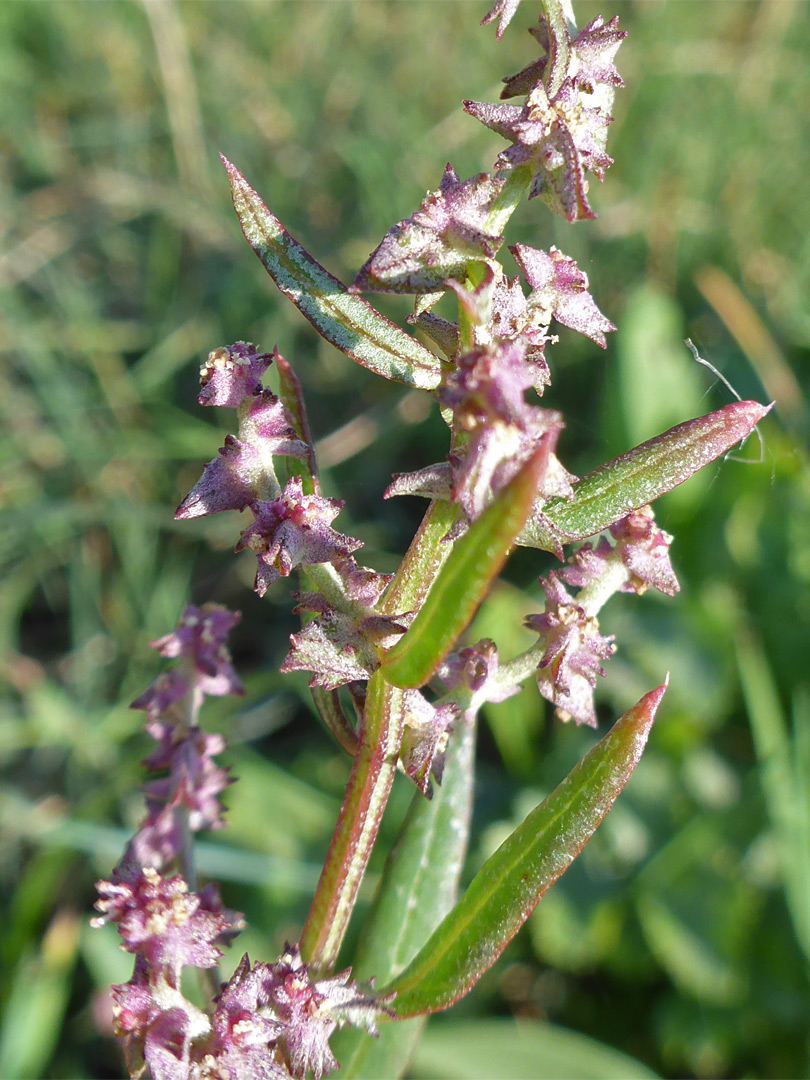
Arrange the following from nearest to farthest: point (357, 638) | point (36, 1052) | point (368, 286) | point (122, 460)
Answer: point (368, 286) → point (357, 638) → point (36, 1052) → point (122, 460)

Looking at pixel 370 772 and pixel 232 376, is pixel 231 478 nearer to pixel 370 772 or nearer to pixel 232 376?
pixel 232 376

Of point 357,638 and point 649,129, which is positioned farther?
point 649,129

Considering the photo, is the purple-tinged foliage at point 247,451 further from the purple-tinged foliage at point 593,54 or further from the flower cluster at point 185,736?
the purple-tinged foliage at point 593,54

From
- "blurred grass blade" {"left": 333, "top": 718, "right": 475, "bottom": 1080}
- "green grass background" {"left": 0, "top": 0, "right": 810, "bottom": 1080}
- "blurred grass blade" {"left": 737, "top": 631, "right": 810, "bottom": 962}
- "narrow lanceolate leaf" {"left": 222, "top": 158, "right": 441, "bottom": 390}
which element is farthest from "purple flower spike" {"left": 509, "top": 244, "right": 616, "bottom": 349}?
"blurred grass blade" {"left": 737, "top": 631, "right": 810, "bottom": 962}

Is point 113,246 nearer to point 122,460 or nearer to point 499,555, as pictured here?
point 122,460

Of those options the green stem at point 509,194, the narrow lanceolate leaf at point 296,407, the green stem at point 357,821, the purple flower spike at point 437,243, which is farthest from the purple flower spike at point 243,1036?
the green stem at point 509,194

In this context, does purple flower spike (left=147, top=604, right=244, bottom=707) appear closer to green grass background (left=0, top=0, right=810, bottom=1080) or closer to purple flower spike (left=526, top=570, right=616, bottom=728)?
purple flower spike (left=526, top=570, right=616, bottom=728)

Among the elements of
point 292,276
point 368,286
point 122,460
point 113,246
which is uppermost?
point 113,246

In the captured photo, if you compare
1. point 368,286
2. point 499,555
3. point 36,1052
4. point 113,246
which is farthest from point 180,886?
point 113,246

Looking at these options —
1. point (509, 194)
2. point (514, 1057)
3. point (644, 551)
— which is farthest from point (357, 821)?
point (514, 1057)
